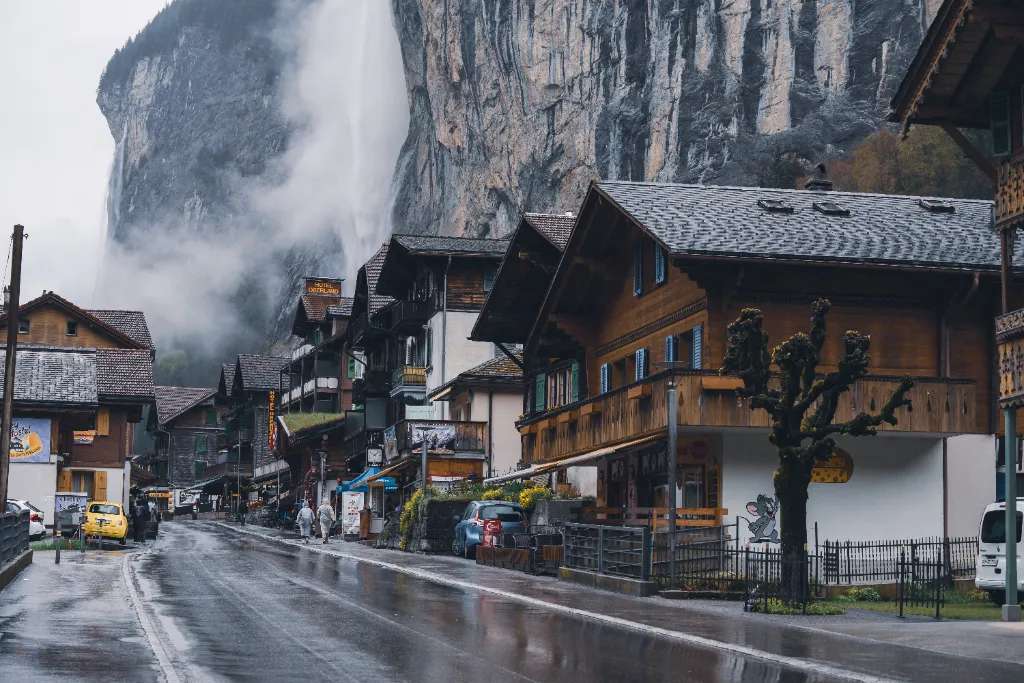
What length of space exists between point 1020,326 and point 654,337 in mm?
15101

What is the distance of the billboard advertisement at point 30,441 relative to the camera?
57.8 m

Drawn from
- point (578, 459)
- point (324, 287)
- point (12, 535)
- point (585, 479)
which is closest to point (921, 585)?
point (578, 459)

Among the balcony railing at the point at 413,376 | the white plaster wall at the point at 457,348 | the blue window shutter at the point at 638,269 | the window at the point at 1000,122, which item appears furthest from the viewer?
the balcony railing at the point at 413,376

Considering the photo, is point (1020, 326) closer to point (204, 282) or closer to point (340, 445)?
point (340, 445)

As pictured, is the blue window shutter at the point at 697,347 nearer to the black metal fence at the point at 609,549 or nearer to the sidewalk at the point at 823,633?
the black metal fence at the point at 609,549

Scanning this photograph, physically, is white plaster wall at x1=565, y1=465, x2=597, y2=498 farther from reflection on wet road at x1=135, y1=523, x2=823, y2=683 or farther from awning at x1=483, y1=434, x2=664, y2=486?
reflection on wet road at x1=135, y1=523, x2=823, y2=683

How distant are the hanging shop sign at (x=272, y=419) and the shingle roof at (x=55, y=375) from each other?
3273 centimetres

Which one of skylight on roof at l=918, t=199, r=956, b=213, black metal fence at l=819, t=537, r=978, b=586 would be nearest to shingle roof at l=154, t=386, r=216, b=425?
skylight on roof at l=918, t=199, r=956, b=213

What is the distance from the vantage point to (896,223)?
35.3 metres

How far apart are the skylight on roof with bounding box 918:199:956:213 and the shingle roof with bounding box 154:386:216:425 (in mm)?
102895

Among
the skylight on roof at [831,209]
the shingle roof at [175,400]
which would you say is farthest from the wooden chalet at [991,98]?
the shingle roof at [175,400]

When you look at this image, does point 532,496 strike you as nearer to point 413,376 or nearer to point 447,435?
point 447,435

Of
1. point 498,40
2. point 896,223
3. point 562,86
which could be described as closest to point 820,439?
point 896,223

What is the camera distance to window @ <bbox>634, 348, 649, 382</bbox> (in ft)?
121
